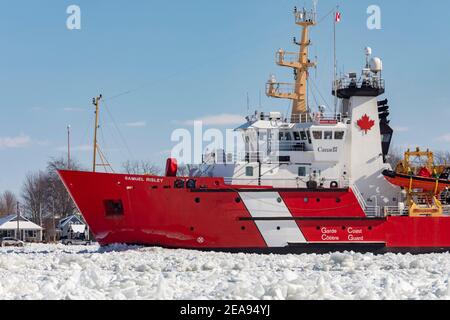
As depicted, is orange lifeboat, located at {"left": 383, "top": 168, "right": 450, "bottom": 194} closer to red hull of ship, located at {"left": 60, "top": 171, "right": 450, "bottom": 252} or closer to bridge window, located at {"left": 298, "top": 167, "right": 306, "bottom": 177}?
red hull of ship, located at {"left": 60, "top": 171, "right": 450, "bottom": 252}

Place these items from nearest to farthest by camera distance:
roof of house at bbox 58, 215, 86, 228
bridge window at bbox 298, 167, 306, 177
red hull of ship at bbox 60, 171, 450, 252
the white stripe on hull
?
red hull of ship at bbox 60, 171, 450, 252 → the white stripe on hull → bridge window at bbox 298, 167, 306, 177 → roof of house at bbox 58, 215, 86, 228

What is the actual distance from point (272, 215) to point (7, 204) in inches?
2594

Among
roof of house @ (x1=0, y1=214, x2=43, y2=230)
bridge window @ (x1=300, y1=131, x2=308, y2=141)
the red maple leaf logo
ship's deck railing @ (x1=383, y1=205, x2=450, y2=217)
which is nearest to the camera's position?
ship's deck railing @ (x1=383, y1=205, x2=450, y2=217)

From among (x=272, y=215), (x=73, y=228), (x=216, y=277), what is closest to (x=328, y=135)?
(x=272, y=215)

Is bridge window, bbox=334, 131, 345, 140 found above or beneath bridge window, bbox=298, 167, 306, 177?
above

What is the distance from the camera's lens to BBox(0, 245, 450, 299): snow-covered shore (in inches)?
464

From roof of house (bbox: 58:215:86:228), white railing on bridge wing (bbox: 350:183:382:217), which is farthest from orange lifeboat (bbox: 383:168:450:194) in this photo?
roof of house (bbox: 58:215:86:228)

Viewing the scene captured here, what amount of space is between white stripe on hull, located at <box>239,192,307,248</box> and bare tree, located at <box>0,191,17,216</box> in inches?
2407

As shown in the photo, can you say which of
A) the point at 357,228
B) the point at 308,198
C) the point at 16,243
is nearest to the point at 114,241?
the point at 308,198

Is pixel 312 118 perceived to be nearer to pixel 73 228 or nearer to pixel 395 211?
pixel 395 211

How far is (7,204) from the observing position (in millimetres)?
83438

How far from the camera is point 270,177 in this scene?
79.6ft
